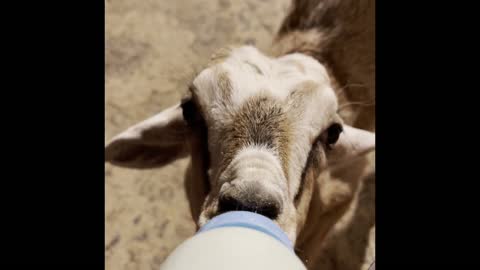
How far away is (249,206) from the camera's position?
1815mm

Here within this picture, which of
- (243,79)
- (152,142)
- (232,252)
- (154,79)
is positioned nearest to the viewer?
(232,252)

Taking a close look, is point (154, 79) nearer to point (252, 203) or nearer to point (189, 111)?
point (189, 111)

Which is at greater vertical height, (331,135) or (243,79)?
(243,79)

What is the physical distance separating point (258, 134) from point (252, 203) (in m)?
0.38

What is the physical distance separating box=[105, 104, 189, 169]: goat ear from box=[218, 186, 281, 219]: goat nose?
105cm

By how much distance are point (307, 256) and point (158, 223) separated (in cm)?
136

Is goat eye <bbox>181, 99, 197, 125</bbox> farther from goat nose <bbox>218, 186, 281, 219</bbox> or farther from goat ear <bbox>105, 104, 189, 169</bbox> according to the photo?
goat nose <bbox>218, 186, 281, 219</bbox>

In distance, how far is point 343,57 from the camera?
3.43 meters

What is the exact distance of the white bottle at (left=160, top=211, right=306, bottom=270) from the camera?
1200mm

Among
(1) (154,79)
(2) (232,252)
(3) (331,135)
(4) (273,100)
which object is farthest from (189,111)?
(1) (154,79)

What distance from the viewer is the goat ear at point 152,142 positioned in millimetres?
2945

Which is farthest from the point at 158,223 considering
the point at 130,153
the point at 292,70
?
the point at 292,70

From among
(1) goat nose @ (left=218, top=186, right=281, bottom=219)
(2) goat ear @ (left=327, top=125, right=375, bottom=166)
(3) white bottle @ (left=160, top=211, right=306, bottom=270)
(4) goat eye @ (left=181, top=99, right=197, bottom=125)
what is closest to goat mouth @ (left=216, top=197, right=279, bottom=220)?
(1) goat nose @ (left=218, top=186, right=281, bottom=219)

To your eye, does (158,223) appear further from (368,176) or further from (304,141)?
(304,141)
